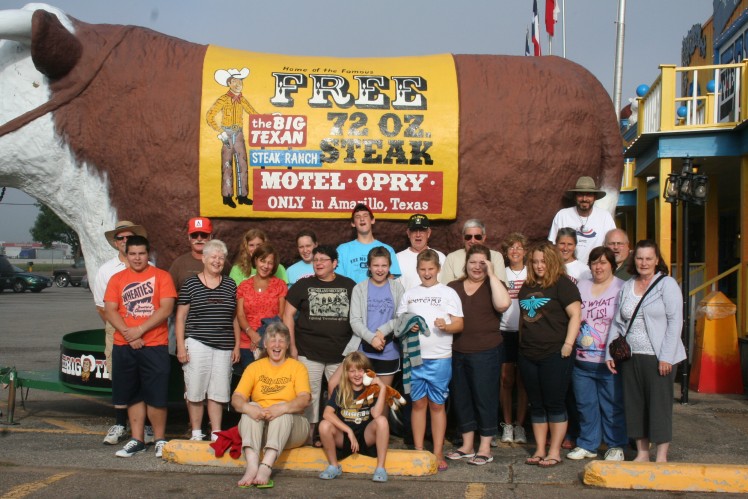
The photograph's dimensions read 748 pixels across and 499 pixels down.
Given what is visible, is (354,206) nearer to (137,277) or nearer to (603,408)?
(137,277)

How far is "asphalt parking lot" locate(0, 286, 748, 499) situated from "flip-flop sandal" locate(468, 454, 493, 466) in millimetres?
36

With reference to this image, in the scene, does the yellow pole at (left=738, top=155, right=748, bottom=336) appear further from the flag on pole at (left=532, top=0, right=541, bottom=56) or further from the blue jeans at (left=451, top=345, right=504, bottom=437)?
the flag on pole at (left=532, top=0, right=541, bottom=56)

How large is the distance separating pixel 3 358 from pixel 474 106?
7.75m

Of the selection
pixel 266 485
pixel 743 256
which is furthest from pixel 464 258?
pixel 743 256

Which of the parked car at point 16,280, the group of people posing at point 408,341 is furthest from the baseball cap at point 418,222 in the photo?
the parked car at point 16,280

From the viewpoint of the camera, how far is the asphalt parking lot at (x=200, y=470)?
14.3ft

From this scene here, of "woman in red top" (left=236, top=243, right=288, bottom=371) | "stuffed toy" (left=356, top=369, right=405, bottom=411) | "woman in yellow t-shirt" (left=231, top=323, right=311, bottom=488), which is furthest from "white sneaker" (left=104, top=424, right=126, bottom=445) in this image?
"stuffed toy" (left=356, top=369, right=405, bottom=411)

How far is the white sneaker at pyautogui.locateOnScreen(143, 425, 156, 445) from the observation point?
535 cm

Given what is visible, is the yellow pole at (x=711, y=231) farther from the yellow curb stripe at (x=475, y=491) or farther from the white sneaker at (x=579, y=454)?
the yellow curb stripe at (x=475, y=491)

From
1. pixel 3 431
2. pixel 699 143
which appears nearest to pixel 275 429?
pixel 3 431

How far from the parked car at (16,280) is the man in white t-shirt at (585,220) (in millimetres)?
29188

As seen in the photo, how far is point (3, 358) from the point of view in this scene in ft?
33.2

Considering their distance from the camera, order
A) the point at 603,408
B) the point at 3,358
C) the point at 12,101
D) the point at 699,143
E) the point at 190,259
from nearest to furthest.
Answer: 1. the point at 603,408
2. the point at 190,259
3. the point at 12,101
4. the point at 699,143
5. the point at 3,358

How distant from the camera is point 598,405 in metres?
5.13
